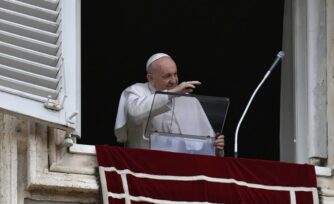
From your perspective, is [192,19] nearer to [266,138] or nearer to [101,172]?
[266,138]

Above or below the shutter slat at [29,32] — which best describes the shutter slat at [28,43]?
below

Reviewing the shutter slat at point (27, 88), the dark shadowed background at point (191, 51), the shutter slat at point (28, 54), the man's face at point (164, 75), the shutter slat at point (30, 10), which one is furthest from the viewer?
the dark shadowed background at point (191, 51)

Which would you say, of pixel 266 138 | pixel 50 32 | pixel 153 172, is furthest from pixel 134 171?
pixel 266 138

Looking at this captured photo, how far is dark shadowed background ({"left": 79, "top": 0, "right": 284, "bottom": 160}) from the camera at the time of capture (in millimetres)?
13078

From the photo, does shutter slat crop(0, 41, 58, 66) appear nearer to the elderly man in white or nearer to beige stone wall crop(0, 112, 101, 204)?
beige stone wall crop(0, 112, 101, 204)

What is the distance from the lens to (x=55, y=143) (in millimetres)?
9992

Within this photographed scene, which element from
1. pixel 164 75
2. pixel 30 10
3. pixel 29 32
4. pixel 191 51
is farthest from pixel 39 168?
pixel 191 51

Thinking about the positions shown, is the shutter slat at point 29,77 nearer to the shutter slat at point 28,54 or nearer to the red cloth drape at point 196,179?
the shutter slat at point 28,54

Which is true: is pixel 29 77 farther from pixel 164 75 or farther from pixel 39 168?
pixel 164 75

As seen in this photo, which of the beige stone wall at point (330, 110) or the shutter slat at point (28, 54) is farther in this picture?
the beige stone wall at point (330, 110)

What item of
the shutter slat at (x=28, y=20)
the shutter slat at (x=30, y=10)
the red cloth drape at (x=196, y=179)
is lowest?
the red cloth drape at (x=196, y=179)

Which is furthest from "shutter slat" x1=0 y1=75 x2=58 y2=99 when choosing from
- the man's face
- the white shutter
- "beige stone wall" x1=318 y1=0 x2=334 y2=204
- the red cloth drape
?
"beige stone wall" x1=318 y1=0 x2=334 y2=204

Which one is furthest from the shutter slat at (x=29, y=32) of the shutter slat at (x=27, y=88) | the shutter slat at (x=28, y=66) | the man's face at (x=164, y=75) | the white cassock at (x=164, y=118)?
the man's face at (x=164, y=75)

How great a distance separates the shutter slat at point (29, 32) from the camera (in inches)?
391
